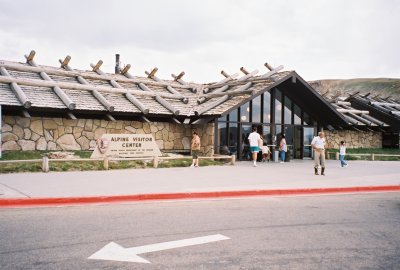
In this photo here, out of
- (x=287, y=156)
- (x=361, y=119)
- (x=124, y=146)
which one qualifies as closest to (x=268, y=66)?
(x=287, y=156)

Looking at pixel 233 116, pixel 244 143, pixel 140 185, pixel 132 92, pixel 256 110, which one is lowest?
pixel 140 185

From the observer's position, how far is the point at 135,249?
4.68 meters

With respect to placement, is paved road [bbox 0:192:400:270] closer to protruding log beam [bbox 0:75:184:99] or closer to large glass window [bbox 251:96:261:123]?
protruding log beam [bbox 0:75:184:99]

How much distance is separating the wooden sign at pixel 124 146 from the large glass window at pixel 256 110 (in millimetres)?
7661

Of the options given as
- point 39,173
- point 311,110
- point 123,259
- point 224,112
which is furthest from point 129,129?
point 123,259

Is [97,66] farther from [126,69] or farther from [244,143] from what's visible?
[244,143]

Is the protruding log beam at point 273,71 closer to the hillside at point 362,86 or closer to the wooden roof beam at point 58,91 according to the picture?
the wooden roof beam at point 58,91

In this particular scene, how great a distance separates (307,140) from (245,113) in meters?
5.63

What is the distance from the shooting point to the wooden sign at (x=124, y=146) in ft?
50.2

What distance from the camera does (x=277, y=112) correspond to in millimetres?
23578

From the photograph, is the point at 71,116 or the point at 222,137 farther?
the point at 222,137

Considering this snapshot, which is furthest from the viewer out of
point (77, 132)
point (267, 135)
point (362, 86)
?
point (362, 86)

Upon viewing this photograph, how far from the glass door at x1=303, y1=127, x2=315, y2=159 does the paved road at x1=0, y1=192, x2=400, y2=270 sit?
16.8m

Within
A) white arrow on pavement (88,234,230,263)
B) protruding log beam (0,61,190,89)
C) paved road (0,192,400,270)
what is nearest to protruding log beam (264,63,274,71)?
protruding log beam (0,61,190,89)
